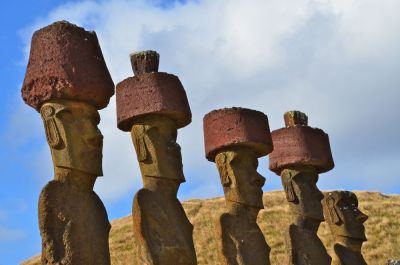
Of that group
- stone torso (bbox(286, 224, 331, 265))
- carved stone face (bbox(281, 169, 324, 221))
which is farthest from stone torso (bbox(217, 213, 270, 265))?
carved stone face (bbox(281, 169, 324, 221))

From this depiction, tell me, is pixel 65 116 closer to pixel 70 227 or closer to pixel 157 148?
pixel 70 227

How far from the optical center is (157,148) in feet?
26.5

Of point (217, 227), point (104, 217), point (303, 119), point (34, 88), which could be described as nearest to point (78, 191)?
point (104, 217)

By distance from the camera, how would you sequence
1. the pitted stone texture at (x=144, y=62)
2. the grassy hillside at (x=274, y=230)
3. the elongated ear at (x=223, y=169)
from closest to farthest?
1. the pitted stone texture at (x=144, y=62)
2. the elongated ear at (x=223, y=169)
3. the grassy hillside at (x=274, y=230)

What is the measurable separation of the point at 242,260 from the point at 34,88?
3.57 m

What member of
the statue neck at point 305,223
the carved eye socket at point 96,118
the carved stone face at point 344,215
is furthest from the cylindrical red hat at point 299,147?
the carved eye socket at point 96,118

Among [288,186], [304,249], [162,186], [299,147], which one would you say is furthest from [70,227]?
[299,147]

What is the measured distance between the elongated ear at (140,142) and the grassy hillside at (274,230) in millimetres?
12055

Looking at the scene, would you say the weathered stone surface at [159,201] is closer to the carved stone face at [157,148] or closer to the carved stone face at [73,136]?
the carved stone face at [157,148]

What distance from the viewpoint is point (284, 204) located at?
23594 millimetres

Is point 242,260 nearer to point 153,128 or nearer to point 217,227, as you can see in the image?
point 217,227

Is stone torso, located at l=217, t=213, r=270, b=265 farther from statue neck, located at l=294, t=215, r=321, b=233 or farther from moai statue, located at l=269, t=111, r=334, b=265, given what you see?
statue neck, located at l=294, t=215, r=321, b=233

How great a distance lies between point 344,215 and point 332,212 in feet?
Result: 0.64

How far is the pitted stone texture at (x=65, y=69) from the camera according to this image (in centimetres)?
697
